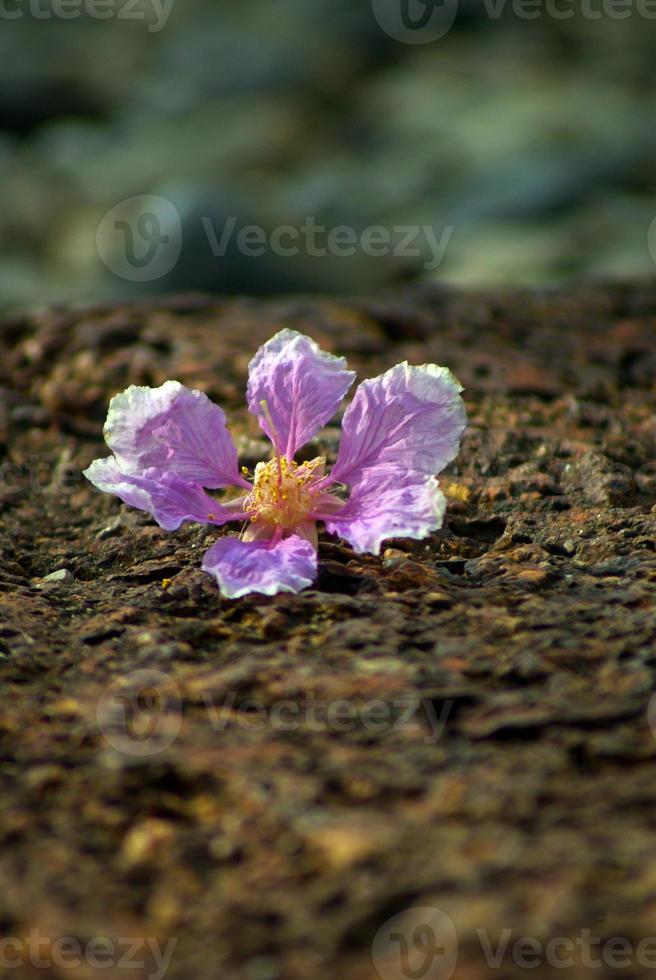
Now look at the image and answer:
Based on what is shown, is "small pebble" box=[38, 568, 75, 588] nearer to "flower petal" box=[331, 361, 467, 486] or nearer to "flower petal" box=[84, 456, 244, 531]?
"flower petal" box=[84, 456, 244, 531]

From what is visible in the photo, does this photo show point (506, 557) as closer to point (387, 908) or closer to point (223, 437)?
point (223, 437)

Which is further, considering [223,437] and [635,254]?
[635,254]

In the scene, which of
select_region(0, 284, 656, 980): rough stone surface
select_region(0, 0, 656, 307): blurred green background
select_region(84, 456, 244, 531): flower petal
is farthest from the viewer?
select_region(0, 0, 656, 307): blurred green background

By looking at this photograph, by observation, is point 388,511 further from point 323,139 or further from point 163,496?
point 323,139

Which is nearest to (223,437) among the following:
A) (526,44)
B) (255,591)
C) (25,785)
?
(255,591)

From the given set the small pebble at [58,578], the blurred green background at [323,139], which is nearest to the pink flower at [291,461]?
the small pebble at [58,578]

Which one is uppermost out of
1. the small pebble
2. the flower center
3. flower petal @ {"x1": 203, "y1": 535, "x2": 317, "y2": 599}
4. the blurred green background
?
the blurred green background

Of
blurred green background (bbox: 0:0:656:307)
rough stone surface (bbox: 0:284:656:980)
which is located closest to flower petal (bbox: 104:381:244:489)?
rough stone surface (bbox: 0:284:656:980)

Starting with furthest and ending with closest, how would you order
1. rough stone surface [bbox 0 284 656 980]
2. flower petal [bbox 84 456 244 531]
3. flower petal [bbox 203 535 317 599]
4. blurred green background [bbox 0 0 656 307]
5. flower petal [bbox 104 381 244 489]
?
blurred green background [bbox 0 0 656 307]
flower petal [bbox 104 381 244 489]
flower petal [bbox 84 456 244 531]
flower petal [bbox 203 535 317 599]
rough stone surface [bbox 0 284 656 980]
